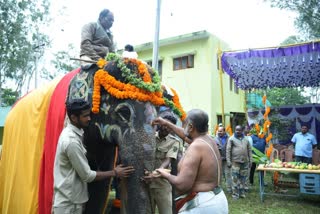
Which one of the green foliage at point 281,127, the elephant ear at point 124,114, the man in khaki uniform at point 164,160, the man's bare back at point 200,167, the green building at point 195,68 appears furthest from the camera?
the green building at point 195,68

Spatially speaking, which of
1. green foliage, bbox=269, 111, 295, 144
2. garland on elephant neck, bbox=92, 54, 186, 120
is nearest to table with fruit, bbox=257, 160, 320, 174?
garland on elephant neck, bbox=92, 54, 186, 120

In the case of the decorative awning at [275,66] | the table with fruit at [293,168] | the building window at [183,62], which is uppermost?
the building window at [183,62]

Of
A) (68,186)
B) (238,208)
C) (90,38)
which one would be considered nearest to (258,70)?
(238,208)

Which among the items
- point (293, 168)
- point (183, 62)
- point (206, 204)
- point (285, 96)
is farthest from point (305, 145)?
point (285, 96)

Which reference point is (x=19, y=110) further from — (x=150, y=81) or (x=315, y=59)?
(x=315, y=59)

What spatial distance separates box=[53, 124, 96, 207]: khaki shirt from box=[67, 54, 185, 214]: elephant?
0.43 metres

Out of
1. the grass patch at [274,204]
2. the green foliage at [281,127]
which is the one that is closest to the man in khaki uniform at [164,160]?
the grass patch at [274,204]

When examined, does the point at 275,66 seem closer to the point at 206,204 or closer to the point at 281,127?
the point at 281,127

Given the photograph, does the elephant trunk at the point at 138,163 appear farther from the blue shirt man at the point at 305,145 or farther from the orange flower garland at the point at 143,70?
the blue shirt man at the point at 305,145

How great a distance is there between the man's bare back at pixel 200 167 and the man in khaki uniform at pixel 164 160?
1528 millimetres

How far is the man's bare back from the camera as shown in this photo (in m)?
2.77

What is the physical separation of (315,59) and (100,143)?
26.4 feet

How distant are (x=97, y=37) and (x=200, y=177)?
239cm

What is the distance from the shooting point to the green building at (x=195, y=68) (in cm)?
1683
